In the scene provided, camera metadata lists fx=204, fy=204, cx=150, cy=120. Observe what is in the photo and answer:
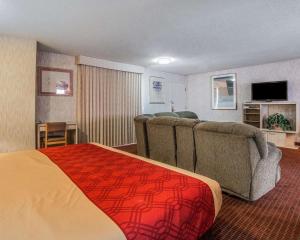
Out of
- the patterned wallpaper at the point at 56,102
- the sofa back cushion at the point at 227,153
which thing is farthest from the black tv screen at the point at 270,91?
the patterned wallpaper at the point at 56,102

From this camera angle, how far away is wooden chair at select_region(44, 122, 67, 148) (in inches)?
153

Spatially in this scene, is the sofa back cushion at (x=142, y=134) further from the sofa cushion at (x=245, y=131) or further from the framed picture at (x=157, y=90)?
the framed picture at (x=157, y=90)

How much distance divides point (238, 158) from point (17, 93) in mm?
3691

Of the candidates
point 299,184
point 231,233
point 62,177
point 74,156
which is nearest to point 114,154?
point 74,156

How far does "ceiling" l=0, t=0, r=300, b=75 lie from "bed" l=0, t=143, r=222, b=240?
6.32 feet

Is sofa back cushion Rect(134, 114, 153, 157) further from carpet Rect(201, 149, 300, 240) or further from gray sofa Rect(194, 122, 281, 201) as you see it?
carpet Rect(201, 149, 300, 240)

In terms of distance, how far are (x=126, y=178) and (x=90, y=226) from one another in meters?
0.61

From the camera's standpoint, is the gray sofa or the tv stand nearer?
the gray sofa

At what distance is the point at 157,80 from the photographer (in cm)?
677

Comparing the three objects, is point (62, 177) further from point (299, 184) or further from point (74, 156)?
point (299, 184)

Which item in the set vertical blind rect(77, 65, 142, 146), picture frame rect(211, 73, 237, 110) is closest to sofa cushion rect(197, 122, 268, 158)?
vertical blind rect(77, 65, 142, 146)

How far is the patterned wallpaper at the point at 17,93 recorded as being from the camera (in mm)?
3486

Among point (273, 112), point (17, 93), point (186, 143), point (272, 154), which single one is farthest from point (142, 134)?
point (273, 112)

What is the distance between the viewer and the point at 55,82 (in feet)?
15.2
